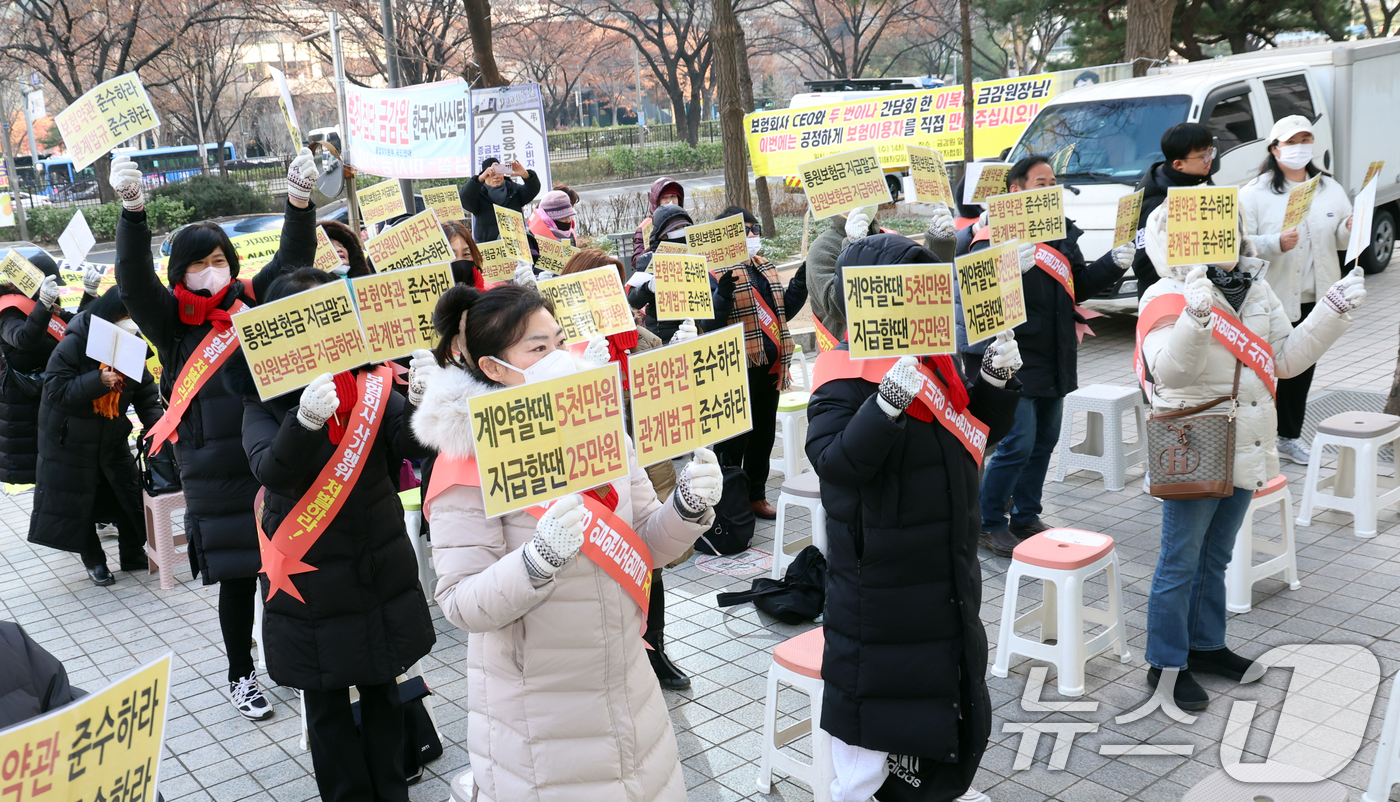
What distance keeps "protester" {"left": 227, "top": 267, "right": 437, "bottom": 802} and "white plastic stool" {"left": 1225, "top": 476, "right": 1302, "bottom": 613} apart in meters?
3.58

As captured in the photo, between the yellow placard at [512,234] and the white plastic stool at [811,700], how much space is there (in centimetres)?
339

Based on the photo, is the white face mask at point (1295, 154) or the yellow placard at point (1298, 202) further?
the white face mask at point (1295, 154)

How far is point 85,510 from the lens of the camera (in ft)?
20.9

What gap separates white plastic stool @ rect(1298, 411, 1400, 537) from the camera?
18.8 ft

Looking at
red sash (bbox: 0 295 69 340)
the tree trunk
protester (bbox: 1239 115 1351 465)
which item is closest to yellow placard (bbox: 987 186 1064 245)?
protester (bbox: 1239 115 1351 465)

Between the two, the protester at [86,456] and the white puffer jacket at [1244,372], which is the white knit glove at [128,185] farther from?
the white puffer jacket at [1244,372]

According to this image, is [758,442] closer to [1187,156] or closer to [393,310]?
[1187,156]

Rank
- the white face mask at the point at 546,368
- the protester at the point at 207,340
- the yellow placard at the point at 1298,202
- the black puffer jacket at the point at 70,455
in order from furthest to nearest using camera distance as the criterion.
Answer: the black puffer jacket at the point at 70,455, the yellow placard at the point at 1298,202, the protester at the point at 207,340, the white face mask at the point at 546,368

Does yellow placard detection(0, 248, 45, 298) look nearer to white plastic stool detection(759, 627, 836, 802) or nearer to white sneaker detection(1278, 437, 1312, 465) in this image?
white plastic stool detection(759, 627, 836, 802)

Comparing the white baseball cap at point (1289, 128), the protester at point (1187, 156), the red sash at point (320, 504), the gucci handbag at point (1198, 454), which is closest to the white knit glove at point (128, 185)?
the red sash at point (320, 504)

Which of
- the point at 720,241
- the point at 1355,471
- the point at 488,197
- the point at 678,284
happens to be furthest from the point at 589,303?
the point at 1355,471

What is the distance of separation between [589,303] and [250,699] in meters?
2.26

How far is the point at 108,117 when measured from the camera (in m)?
5.05

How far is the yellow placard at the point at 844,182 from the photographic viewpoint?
17.5 ft
